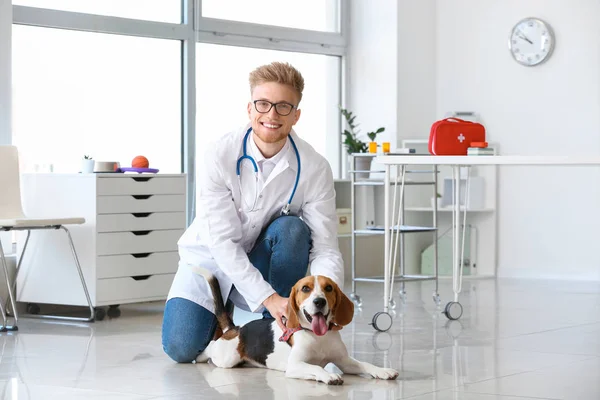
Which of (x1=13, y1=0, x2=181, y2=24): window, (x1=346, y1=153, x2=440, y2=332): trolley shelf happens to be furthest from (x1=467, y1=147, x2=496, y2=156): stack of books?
(x1=13, y1=0, x2=181, y2=24): window

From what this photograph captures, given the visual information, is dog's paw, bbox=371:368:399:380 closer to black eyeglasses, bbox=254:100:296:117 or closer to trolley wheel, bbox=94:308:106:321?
black eyeglasses, bbox=254:100:296:117

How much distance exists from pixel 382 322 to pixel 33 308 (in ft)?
6.18

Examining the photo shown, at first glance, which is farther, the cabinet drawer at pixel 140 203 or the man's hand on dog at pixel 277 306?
the cabinet drawer at pixel 140 203

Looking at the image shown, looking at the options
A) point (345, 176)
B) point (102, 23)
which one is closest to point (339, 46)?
point (345, 176)

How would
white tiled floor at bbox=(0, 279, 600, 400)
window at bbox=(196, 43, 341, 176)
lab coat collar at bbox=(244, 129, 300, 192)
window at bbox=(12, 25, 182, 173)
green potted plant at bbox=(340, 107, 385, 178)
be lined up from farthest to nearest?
window at bbox=(196, 43, 341, 176) < green potted plant at bbox=(340, 107, 385, 178) < window at bbox=(12, 25, 182, 173) < lab coat collar at bbox=(244, 129, 300, 192) < white tiled floor at bbox=(0, 279, 600, 400)

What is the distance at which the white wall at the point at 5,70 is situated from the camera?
5.14 m

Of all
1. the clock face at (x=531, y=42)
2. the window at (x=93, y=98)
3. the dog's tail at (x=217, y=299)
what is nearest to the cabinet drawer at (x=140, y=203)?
the window at (x=93, y=98)

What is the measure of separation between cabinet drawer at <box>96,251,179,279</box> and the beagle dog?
1588mm

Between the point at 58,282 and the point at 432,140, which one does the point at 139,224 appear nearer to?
the point at 58,282

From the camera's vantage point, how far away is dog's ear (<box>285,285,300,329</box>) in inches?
116

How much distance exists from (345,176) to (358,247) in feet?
2.32

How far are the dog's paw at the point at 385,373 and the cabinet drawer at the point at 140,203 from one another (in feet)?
6.96

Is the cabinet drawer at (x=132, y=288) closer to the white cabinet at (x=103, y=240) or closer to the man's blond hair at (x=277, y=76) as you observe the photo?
the white cabinet at (x=103, y=240)

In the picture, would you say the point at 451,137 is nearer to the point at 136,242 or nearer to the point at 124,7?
the point at 136,242
